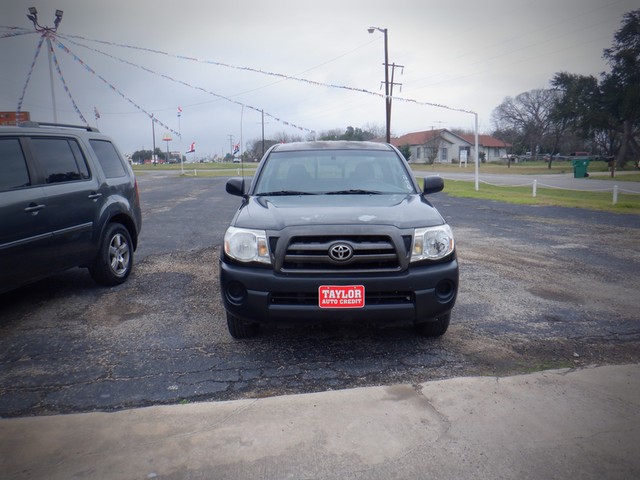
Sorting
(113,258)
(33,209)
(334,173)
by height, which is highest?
(334,173)

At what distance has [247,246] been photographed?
3633mm

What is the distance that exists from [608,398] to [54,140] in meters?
5.57

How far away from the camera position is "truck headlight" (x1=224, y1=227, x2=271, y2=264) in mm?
3576

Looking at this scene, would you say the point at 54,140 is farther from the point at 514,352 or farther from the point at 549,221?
the point at 549,221

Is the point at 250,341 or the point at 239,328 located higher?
the point at 239,328

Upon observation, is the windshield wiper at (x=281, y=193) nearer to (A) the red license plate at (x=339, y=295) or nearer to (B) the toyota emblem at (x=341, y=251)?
(B) the toyota emblem at (x=341, y=251)

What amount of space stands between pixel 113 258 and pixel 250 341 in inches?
107

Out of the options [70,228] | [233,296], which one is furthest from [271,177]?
[70,228]

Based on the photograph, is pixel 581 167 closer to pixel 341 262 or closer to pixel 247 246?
pixel 341 262

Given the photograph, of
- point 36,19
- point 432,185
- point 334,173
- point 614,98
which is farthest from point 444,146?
point 334,173

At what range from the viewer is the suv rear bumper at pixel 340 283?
343cm

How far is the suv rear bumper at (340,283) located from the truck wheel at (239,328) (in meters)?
0.33

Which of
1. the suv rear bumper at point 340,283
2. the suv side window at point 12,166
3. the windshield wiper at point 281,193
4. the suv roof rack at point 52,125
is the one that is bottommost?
the suv rear bumper at point 340,283

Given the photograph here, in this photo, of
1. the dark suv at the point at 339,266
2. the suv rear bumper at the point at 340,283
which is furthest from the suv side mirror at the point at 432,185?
the suv rear bumper at the point at 340,283
